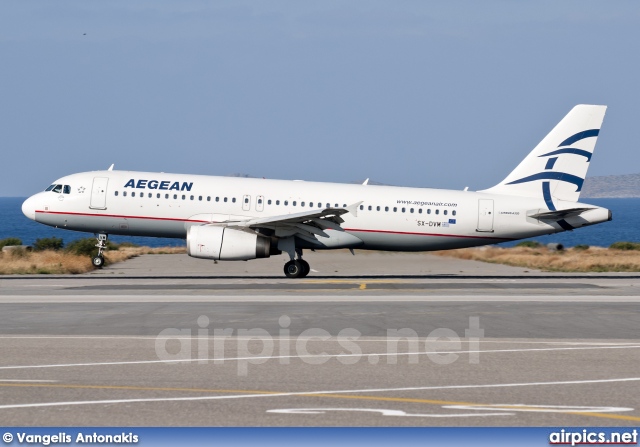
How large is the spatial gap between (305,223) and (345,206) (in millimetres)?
2184

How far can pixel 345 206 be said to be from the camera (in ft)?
117

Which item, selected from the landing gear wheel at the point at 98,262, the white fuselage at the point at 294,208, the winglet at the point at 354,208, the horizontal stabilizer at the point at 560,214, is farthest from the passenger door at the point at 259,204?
the horizontal stabilizer at the point at 560,214

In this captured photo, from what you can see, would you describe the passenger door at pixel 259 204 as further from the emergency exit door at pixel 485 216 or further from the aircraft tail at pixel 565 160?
the aircraft tail at pixel 565 160

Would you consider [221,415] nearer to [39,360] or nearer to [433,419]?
[433,419]

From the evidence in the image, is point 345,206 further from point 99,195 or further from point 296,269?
point 99,195

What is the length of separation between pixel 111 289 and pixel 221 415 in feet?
64.3

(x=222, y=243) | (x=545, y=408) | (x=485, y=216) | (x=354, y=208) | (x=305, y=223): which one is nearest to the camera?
(x=545, y=408)

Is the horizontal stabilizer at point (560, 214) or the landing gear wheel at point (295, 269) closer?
the landing gear wheel at point (295, 269)

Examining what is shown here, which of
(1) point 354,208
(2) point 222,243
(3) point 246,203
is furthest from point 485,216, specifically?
(2) point 222,243

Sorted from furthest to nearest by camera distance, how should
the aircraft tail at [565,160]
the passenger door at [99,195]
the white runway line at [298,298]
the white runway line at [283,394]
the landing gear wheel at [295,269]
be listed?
the aircraft tail at [565,160] < the passenger door at [99,195] < the landing gear wheel at [295,269] < the white runway line at [298,298] < the white runway line at [283,394]

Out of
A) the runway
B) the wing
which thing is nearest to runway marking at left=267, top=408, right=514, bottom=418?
the runway

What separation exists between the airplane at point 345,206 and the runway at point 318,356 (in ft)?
17.7

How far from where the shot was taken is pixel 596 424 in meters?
10.0

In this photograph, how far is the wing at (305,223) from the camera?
33.2 meters
